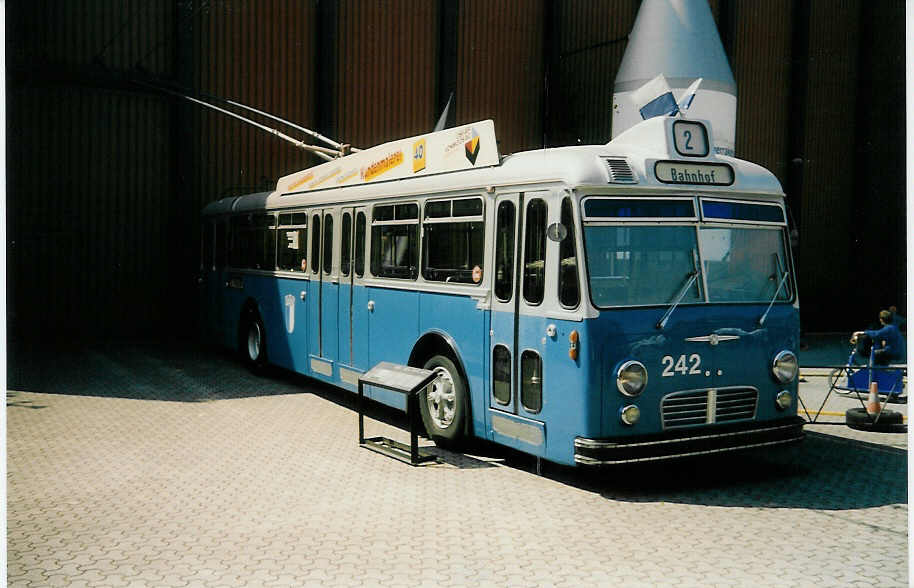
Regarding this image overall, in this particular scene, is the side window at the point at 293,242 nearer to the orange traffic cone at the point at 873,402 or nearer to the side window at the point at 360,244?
the side window at the point at 360,244

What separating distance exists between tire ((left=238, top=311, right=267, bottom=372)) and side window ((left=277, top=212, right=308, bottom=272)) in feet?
4.24

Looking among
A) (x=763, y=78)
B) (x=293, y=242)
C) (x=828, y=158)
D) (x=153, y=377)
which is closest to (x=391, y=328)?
(x=293, y=242)

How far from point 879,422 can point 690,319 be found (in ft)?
13.5

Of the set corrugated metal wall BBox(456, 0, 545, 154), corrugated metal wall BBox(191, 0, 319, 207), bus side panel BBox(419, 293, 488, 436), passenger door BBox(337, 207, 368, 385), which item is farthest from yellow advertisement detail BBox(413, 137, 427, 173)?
corrugated metal wall BBox(456, 0, 545, 154)

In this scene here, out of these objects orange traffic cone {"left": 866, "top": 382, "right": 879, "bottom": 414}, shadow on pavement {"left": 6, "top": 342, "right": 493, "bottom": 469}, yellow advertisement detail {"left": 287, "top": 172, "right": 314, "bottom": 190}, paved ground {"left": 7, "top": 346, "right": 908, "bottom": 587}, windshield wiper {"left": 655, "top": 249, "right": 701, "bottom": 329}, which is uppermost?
yellow advertisement detail {"left": 287, "top": 172, "right": 314, "bottom": 190}

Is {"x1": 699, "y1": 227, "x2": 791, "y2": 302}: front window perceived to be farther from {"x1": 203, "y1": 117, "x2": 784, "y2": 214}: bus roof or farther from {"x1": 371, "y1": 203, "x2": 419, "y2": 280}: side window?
{"x1": 371, "y1": 203, "x2": 419, "y2": 280}: side window

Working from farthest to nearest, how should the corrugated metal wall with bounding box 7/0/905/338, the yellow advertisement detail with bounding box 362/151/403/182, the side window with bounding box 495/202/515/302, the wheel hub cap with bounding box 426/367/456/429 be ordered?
the corrugated metal wall with bounding box 7/0/905/338 → the yellow advertisement detail with bounding box 362/151/403/182 → the wheel hub cap with bounding box 426/367/456/429 → the side window with bounding box 495/202/515/302

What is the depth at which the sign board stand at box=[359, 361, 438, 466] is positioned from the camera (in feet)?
26.5

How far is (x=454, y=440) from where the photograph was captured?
8508 mm

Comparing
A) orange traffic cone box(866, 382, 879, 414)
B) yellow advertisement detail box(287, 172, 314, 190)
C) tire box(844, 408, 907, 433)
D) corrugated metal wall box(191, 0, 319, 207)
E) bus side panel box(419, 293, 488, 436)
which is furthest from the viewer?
corrugated metal wall box(191, 0, 319, 207)

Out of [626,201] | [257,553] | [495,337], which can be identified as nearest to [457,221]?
[495,337]

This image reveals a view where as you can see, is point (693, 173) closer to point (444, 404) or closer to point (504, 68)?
point (444, 404)

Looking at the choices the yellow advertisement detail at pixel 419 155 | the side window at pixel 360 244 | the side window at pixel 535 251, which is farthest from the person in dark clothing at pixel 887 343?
the side window at pixel 360 244

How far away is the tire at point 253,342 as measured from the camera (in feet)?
43.0
